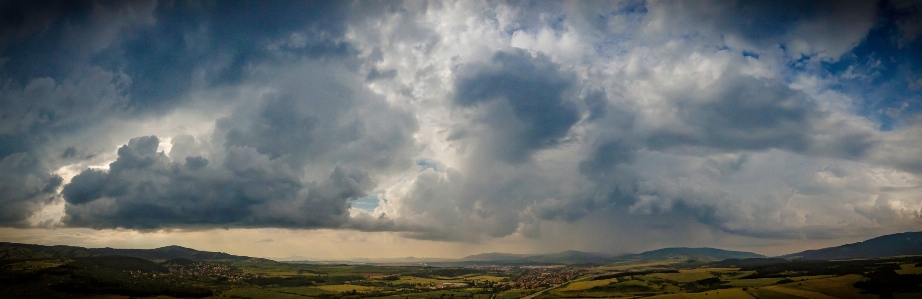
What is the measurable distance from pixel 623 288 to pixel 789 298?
2720 inches

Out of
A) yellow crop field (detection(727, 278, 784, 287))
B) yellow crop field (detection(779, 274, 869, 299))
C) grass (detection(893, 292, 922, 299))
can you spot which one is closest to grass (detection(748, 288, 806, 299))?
yellow crop field (detection(779, 274, 869, 299))

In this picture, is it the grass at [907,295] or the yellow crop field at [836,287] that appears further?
the yellow crop field at [836,287]

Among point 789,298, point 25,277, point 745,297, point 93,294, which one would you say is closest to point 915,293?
point 789,298

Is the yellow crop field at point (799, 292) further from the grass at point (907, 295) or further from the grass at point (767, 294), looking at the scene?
the grass at point (907, 295)

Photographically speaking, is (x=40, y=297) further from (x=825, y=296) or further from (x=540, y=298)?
(x=825, y=296)

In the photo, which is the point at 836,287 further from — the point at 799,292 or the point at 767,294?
the point at 767,294

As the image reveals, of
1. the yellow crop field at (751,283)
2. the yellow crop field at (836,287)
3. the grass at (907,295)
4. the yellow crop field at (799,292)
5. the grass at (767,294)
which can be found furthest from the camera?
the yellow crop field at (751,283)

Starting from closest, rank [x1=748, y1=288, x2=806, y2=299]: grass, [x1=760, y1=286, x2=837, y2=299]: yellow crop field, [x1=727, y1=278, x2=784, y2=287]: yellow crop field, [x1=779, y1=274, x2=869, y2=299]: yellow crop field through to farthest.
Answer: [x1=779, y1=274, x2=869, y2=299]: yellow crop field < [x1=760, y1=286, x2=837, y2=299]: yellow crop field < [x1=748, y1=288, x2=806, y2=299]: grass < [x1=727, y1=278, x2=784, y2=287]: yellow crop field

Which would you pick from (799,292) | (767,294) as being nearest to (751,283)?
(799,292)

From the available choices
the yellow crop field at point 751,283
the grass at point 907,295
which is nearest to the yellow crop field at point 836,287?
the grass at point 907,295

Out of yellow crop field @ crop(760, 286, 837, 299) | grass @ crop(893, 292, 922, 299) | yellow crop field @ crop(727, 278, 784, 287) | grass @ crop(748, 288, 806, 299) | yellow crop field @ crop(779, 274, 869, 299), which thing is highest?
grass @ crop(893, 292, 922, 299)

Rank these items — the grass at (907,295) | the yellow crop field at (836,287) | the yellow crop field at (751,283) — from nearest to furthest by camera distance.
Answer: the grass at (907,295) < the yellow crop field at (836,287) < the yellow crop field at (751,283)

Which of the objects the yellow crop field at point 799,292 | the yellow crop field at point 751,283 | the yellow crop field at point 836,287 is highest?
the yellow crop field at point 836,287

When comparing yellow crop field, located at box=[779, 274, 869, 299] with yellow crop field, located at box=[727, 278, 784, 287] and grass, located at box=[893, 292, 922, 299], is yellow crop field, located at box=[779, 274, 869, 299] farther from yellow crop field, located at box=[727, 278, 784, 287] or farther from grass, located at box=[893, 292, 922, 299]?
yellow crop field, located at box=[727, 278, 784, 287]
